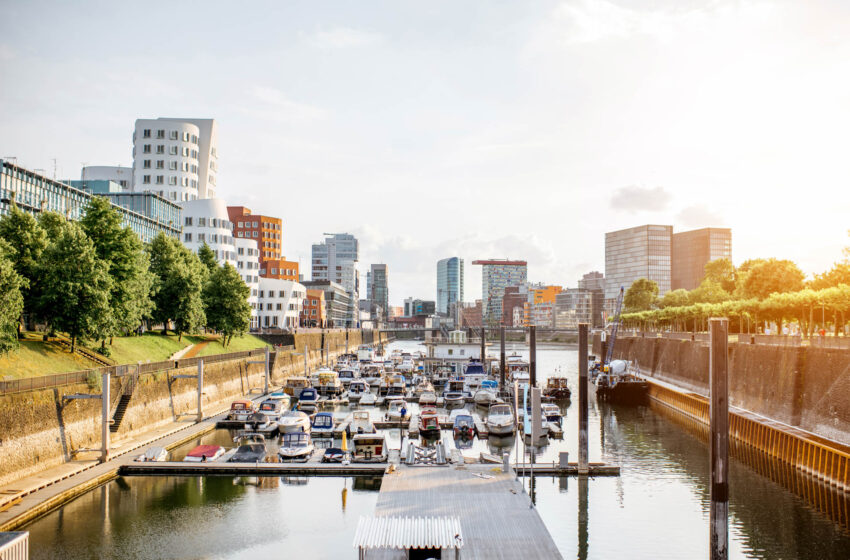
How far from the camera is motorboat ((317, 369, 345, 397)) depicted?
83.2 m

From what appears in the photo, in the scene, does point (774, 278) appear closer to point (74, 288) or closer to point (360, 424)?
point (360, 424)

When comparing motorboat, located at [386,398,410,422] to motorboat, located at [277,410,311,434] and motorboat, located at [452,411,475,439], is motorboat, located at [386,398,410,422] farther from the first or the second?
motorboat, located at [277,410,311,434]

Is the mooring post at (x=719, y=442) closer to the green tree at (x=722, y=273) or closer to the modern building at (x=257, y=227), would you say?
the green tree at (x=722, y=273)

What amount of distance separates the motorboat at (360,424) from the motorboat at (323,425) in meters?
1.61

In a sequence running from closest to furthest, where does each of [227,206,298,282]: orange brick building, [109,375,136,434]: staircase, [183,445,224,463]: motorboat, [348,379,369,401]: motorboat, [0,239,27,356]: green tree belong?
[0,239,27,356]: green tree < [183,445,224,463]: motorboat < [109,375,136,434]: staircase < [348,379,369,401]: motorboat < [227,206,298,282]: orange brick building

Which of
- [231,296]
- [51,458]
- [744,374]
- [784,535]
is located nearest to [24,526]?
[51,458]

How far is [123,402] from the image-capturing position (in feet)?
159

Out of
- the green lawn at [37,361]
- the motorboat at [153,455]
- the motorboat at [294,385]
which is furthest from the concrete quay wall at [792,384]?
the green lawn at [37,361]

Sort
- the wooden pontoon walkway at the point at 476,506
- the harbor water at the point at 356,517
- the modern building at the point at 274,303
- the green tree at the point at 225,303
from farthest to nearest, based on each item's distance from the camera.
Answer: the modern building at the point at 274,303
the green tree at the point at 225,303
the harbor water at the point at 356,517
the wooden pontoon walkway at the point at 476,506

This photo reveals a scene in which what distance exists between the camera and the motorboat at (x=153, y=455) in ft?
134

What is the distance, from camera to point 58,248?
167 ft

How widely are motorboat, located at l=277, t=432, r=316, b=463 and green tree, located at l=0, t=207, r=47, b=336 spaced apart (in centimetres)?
2226

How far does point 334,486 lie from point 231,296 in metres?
59.0

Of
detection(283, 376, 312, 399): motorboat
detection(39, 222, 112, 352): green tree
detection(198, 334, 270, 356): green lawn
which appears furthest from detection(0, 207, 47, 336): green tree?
detection(283, 376, 312, 399): motorboat
